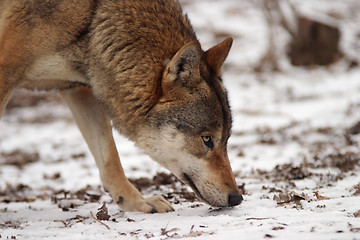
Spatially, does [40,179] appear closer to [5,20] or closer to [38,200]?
[38,200]

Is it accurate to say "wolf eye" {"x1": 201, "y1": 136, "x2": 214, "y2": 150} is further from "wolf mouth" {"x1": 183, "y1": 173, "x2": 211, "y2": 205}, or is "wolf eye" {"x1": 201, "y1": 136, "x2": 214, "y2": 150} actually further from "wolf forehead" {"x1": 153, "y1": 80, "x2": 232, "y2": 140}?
"wolf mouth" {"x1": 183, "y1": 173, "x2": 211, "y2": 205}

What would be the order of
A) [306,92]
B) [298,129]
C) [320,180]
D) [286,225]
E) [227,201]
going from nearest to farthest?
[286,225], [227,201], [320,180], [298,129], [306,92]

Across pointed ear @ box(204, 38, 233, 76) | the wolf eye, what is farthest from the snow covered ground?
pointed ear @ box(204, 38, 233, 76)

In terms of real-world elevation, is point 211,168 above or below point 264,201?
above

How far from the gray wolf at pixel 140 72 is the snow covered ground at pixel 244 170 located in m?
0.34

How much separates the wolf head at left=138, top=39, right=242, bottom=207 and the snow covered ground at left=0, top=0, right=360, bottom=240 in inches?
9.1

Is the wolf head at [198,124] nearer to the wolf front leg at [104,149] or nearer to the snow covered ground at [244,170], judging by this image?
the snow covered ground at [244,170]

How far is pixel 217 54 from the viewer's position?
3.51 m

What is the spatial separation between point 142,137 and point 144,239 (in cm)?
106

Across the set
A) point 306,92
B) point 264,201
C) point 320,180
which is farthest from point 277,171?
point 306,92

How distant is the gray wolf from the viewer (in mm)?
3406

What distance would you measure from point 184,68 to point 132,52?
1.55ft

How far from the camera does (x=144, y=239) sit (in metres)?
2.71

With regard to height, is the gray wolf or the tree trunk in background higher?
the tree trunk in background
